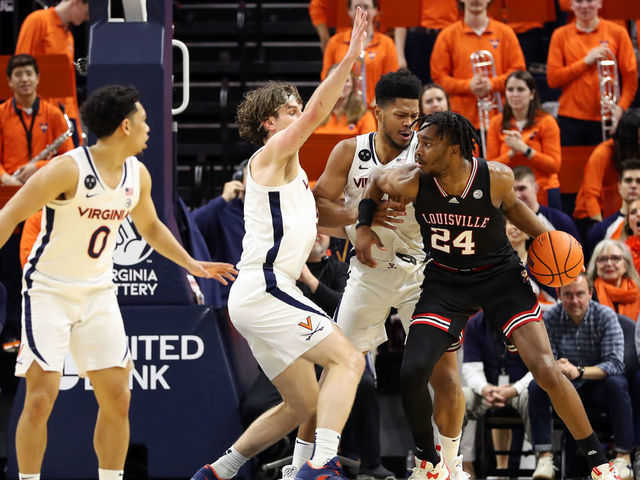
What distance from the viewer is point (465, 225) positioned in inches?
197

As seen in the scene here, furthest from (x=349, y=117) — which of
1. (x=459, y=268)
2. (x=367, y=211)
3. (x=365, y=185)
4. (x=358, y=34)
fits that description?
(x=358, y=34)

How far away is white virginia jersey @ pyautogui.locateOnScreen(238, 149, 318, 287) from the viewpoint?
477 centimetres

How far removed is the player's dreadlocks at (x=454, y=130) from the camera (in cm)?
494

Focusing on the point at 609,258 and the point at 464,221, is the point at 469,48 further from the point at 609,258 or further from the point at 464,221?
the point at 464,221

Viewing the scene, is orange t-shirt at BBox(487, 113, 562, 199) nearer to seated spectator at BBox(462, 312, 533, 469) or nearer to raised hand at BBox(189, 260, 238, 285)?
seated spectator at BBox(462, 312, 533, 469)

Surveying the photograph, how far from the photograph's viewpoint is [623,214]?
26.1ft

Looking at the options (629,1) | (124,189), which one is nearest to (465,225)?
(124,189)

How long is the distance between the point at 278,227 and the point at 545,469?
261cm

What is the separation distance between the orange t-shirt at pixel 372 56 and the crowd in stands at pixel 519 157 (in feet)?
0.04

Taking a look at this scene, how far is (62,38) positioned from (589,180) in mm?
5127

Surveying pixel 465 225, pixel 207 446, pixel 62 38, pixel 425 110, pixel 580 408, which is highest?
pixel 62 38

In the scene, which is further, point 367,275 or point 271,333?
point 367,275

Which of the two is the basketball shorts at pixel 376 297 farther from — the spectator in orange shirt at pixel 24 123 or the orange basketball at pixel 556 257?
the spectator in orange shirt at pixel 24 123

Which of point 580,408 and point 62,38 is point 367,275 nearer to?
point 580,408
